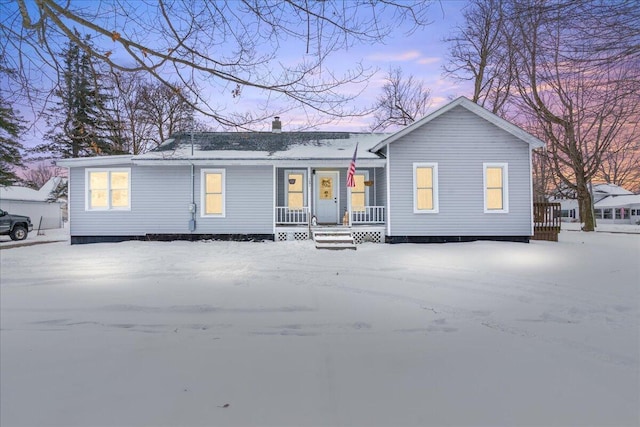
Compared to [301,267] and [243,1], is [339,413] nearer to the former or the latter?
[243,1]

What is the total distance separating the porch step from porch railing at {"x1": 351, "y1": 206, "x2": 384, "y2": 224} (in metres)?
1.22

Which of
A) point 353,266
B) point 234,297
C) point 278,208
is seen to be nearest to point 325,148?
point 278,208

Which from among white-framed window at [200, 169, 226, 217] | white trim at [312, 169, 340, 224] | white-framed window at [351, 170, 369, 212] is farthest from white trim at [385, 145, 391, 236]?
white-framed window at [200, 169, 226, 217]

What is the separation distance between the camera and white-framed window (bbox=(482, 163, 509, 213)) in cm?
1279

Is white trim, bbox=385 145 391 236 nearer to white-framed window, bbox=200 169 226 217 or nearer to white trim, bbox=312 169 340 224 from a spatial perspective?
white trim, bbox=312 169 340 224

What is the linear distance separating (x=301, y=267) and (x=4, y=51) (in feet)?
20.0

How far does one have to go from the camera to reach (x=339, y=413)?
96.0 inches

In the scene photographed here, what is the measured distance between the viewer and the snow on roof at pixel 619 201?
38938mm

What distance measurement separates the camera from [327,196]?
14.5 meters

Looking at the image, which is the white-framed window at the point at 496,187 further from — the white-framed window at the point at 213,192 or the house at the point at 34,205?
the house at the point at 34,205

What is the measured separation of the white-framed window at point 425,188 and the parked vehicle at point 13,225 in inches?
709

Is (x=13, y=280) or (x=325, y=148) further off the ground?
(x=325, y=148)

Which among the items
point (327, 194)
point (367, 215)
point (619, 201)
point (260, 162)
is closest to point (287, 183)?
point (327, 194)

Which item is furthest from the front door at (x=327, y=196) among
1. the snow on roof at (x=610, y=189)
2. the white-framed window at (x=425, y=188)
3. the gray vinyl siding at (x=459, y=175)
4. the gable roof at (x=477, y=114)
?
the snow on roof at (x=610, y=189)
